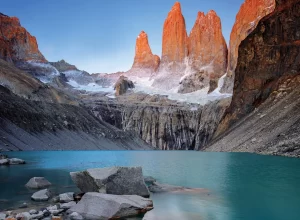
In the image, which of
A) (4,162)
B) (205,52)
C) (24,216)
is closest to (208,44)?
(205,52)

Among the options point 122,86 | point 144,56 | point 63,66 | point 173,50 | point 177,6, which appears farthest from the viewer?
point 63,66

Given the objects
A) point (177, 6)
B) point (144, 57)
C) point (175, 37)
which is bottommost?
point (144, 57)

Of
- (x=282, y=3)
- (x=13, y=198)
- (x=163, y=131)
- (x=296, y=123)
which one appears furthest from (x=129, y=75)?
(x=13, y=198)

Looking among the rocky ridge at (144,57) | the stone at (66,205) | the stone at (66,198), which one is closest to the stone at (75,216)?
the stone at (66,205)

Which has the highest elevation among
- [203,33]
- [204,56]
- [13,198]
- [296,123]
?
[203,33]

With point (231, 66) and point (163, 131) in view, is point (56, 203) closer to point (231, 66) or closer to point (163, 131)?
point (163, 131)

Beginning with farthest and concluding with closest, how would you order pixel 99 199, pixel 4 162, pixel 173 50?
pixel 173 50, pixel 4 162, pixel 99 199

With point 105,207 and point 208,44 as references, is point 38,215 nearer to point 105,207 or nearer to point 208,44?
point 105,207
